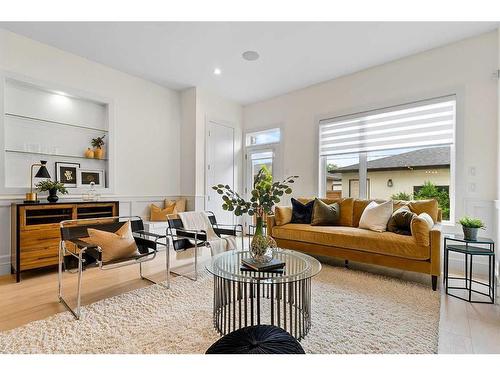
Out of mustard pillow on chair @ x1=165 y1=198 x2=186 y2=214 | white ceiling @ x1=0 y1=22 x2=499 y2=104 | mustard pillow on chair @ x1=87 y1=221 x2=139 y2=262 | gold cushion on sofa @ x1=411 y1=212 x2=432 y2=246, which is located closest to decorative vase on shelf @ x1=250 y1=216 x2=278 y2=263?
mustard pillow on chair @ x1=87 y1=221 x2=139 y2=262

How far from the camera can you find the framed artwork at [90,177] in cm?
388

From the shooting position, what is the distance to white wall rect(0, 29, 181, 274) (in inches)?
127

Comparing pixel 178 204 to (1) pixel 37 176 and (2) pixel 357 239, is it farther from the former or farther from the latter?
(2) pixel 357 239

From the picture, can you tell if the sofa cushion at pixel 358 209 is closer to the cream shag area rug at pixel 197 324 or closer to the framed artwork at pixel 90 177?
the cream shag area rug at pixel 197 324

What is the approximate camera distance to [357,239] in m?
3.08

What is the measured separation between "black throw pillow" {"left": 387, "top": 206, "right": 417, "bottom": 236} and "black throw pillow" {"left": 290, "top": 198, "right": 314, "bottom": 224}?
112 cm

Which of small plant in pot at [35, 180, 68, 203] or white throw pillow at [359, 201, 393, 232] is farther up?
small plant in pot at [35, 180, 68, 203]

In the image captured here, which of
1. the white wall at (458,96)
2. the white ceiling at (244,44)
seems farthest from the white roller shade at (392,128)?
the white ceiling at (244,44)

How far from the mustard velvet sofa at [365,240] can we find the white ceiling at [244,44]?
80.9 inches

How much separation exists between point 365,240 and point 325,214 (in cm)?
81

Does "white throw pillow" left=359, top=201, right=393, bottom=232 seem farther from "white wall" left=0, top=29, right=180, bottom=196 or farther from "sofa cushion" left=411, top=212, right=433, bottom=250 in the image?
"white wall" left=0, top=29, right=180, bottom=196

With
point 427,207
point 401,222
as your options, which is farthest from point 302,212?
point 427,207

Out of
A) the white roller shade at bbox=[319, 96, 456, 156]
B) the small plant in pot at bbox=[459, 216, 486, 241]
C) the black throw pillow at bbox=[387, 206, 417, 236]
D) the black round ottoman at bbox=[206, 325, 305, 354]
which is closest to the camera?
the black round ottoman at bbox=[206, 325, 305, 354]

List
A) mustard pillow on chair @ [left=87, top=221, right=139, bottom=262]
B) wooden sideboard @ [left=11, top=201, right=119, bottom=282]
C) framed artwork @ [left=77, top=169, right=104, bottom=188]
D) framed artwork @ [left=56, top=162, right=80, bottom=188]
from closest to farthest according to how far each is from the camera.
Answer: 1. mustard pillow on chair @ [left=87, top=221, right=139, bottom=262]
2. wooden sideboard @ [left=11, top=201, right=119, bottom=282]
3. framed artwork @ [left=56, top=162, right=80, bottom=188]
4. framed artwork @ [left=77, top=169, right=104, bottom=188]
